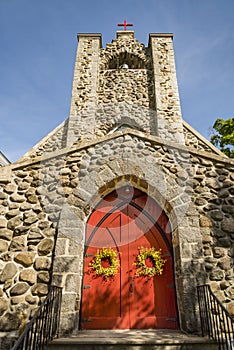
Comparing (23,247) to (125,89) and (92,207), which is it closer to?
(92,207)

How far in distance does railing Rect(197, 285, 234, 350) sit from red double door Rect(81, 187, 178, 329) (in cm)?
62

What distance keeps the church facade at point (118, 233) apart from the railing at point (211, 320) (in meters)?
0.12

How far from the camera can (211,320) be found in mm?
3652

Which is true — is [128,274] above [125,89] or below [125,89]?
below

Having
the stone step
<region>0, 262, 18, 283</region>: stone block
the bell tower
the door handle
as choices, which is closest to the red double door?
the door handle

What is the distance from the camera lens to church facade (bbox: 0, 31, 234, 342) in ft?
13.0

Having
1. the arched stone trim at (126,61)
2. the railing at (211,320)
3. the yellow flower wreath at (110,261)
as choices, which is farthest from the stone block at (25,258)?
the arched stone trim at (126,61)

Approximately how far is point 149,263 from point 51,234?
1877 millimetres

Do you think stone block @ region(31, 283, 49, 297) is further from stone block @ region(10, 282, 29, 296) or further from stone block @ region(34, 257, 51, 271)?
stone block @ region(34, 257, 51, 271)

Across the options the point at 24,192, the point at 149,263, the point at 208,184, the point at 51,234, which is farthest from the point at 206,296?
the point at 24,192

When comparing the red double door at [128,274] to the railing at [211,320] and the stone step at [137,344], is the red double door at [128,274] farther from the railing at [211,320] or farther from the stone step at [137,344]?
the stone step at [137,344]

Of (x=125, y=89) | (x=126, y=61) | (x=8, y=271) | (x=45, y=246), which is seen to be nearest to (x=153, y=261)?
(x=45, y=246)

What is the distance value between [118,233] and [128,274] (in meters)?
0.76

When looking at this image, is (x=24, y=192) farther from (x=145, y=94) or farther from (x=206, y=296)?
(x=145, y=94)
